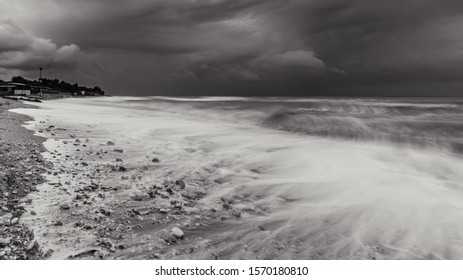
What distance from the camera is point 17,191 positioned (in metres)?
4.73

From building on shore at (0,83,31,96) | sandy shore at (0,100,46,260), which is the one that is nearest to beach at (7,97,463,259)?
sandy shore at (0,100,46,260)

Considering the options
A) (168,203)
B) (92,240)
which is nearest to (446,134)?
(168,203)

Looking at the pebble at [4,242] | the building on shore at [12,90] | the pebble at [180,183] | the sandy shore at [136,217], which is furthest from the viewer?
the building on shore at [12,90]

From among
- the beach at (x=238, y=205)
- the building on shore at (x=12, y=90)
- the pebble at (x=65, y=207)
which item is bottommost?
the beach at (x=238, y=205)

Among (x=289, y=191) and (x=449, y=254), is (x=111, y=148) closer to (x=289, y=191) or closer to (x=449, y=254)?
(x=289, y=191)

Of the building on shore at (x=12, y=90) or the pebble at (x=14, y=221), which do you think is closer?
the pebble at (x=14, y=221)

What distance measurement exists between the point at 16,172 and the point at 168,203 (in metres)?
3.04

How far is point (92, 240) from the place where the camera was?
3.72m

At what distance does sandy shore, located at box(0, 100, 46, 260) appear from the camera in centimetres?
339

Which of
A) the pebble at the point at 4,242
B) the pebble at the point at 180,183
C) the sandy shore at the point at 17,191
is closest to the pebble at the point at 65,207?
the sandy shore at the point at 17,191

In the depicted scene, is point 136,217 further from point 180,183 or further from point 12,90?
point 12,90

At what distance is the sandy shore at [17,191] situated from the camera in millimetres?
3387

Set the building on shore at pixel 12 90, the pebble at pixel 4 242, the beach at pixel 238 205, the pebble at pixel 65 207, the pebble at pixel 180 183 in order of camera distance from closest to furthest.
A: the pebble at pixel 4 242
the beach at pixel 238 205
the pebble at pixel 65 207
the pebble at pixel 180 183
the building on shore at pixel 12 90

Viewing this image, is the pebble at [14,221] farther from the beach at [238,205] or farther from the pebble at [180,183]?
the pebble at [180,183]
